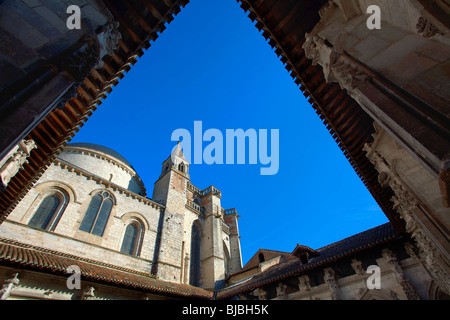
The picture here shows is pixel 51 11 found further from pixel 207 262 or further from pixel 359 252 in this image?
pixel 207 262

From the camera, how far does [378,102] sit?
3.29 m

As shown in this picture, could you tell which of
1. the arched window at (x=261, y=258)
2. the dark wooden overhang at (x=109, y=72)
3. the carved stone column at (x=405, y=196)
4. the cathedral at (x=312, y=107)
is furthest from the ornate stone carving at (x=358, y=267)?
the dark wooden overhang at (x=109, y=72)

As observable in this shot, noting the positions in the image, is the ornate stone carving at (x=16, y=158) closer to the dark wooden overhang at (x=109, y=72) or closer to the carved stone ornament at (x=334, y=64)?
the dark wooden overhang at (x=109, y=72)

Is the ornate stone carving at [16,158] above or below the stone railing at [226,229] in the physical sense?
below

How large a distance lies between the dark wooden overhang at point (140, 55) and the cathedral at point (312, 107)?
3 cm

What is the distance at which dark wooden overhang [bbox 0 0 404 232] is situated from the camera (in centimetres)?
457

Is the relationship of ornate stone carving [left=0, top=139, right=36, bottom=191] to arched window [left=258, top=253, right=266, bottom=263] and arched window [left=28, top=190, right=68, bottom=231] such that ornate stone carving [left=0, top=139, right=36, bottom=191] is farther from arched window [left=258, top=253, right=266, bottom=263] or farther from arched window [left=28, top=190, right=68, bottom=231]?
arched window [left=258, top=253, right=266, bottom=263]

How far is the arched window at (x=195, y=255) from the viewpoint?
20.2 meters

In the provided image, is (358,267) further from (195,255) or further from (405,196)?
(195,255)

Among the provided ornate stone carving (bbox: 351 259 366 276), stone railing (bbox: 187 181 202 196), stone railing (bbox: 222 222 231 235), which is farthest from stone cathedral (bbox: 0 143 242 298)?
ornate stone carving (bbox: 351 259 366 276)

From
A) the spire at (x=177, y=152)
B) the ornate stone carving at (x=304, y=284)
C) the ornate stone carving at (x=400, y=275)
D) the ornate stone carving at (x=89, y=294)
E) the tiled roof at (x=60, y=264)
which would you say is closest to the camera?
the tiled roof at (x=60, y=264)

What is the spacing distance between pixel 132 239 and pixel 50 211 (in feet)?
18.7
